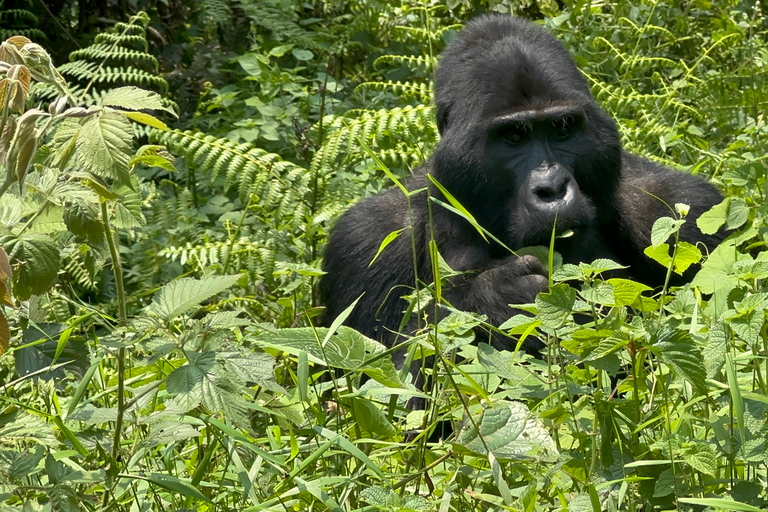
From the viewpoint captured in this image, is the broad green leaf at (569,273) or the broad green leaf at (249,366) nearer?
the broad green leaf at (249,366)

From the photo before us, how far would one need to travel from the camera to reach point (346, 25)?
6484 mm

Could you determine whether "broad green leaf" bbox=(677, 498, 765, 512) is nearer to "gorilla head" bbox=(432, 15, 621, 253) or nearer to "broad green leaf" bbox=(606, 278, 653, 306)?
"broad green leaf" bbox=(606, 278, 653, 306)

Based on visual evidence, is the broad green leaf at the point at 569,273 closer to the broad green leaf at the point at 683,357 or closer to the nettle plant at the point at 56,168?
the broad green leaf at the point at 683,357

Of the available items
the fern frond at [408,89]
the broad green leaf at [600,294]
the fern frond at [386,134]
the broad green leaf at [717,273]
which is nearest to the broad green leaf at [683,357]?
the broad green leaf at [600,294]

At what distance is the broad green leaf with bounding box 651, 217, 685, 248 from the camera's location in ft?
6.48

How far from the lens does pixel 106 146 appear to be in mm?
1730

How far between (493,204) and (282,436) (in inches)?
67.6

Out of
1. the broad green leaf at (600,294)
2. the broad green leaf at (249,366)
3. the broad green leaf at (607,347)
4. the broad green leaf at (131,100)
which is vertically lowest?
the broad green leaf at (249,366)

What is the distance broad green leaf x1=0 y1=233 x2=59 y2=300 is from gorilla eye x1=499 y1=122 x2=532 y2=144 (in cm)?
223

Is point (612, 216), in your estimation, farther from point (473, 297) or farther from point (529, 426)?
point (529, 426)

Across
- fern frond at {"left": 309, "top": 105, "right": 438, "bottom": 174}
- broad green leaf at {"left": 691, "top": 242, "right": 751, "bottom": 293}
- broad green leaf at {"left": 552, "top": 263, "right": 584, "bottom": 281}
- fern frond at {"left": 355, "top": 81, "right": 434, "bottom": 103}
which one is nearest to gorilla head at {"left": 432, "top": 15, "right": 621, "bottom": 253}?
fern frond at {"left": 309, "top": 105, "right": 438, "bottom": 174}

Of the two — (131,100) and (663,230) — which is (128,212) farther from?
(663,230)

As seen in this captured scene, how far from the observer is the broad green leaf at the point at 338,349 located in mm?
1894

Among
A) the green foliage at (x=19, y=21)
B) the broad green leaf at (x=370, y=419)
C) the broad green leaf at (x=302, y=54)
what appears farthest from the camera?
the green foliage at (x=19, y=21)
